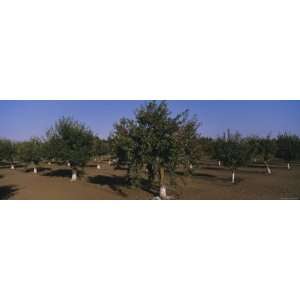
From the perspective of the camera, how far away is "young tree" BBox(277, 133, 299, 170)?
28938mm

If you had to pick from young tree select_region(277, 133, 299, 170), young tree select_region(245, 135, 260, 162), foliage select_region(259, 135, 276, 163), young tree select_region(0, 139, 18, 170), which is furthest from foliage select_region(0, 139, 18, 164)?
young tree select_region(277, 133, 299, 170)

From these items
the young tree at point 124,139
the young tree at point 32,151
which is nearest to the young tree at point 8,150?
the young tree at point 32,151

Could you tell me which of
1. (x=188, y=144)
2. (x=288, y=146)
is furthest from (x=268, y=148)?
(x=188, y=144)

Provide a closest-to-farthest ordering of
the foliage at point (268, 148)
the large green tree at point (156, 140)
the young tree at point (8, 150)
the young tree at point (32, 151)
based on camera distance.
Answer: the large green tree at point (156, 140), the foliage at point (268, 148), the young tree at point (32, 151), the young tree at point (8, 150)

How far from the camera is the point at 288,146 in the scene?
29.3 m

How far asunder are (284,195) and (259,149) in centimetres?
1509

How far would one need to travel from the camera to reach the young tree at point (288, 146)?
94.9 feet

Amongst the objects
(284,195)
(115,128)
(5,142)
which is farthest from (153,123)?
(5,142)

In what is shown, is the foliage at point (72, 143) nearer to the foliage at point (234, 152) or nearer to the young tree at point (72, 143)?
the young tree at point (72, 143)

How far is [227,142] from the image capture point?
22.3 m

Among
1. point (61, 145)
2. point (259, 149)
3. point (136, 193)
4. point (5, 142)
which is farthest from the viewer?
point (5, 142)

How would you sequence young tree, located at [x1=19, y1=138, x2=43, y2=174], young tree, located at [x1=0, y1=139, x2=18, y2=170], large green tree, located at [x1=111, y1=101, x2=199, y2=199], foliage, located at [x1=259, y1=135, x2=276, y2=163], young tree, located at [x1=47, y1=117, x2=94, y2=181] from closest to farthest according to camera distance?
1. large green tree, located at [x1=111, y1=101, x2=199, y2=199]
2. young tree, located at [x1=47, y1=117, x2=94, y2=181]
3. foliage, located at [x1=259, y1=135, x2=276, y2=163]
4. young tree, located at [x1=19, y1=138, x2=43, y2=174]
5. young tree, located at [x1=0, y1=139, x2=18, y2=170]

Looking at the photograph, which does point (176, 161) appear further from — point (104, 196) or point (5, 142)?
point (5, 142)

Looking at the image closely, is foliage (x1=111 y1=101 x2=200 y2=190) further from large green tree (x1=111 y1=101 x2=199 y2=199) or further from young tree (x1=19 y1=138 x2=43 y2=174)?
young tree (x1=19 y1=138 x2=43 y2=174)
